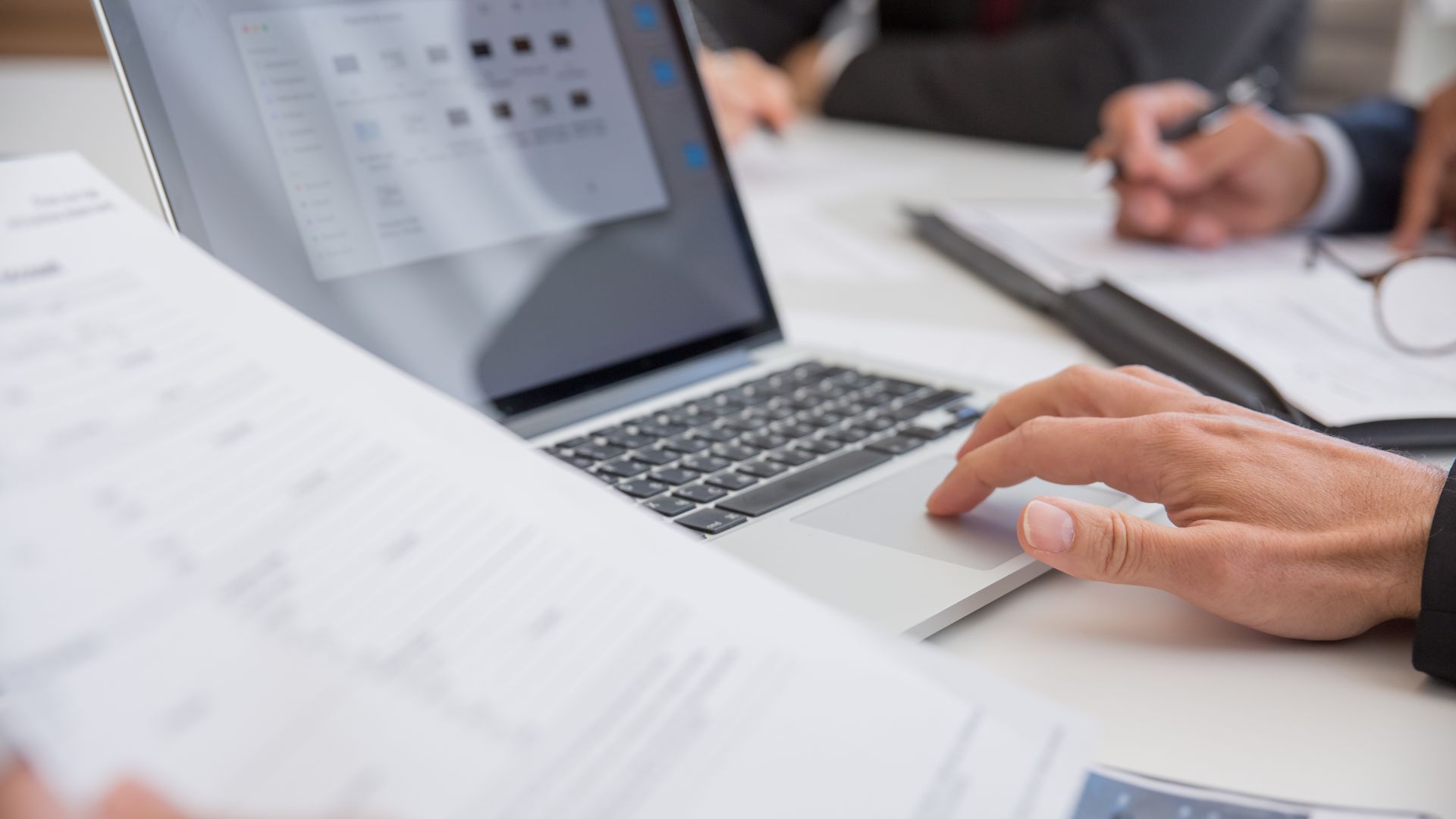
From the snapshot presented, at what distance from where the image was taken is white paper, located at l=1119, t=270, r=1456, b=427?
0.62 meters

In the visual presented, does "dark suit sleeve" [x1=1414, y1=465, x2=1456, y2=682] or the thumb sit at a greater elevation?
the thumb

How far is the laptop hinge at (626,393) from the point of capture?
0.60m

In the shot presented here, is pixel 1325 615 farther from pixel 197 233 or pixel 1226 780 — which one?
pixel 197 233

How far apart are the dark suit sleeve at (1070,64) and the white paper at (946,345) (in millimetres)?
917

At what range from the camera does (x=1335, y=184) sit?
112cm

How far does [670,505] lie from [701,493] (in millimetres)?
21

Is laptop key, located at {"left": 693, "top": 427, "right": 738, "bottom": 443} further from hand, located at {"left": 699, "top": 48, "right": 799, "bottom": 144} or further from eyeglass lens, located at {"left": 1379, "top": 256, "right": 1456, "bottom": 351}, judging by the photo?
hand, located at {"left": 699, "top": 48, "right": 799, "bottom": 144}

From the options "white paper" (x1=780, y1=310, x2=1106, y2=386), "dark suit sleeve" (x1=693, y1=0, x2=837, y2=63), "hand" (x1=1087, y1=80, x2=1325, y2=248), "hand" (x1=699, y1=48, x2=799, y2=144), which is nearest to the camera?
"white paper" (x1=780, y1=310, x2=1106, y2=386)

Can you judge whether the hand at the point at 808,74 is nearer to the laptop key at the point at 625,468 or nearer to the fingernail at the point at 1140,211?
the fingernail at the point at 1140,211

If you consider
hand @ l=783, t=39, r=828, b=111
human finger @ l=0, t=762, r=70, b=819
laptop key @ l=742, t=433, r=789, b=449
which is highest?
hand @ l=783, t=39, r=828, b=111

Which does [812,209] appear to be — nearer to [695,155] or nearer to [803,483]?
[695,155]

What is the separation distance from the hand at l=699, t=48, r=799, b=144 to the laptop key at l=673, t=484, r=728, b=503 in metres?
0.98

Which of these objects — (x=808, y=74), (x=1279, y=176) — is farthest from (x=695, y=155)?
(x=808, y=74)

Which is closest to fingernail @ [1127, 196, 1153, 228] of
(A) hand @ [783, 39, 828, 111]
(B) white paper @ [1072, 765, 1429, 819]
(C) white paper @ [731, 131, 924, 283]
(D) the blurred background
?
(C) white paper @ [731, 131, 924, 283]
